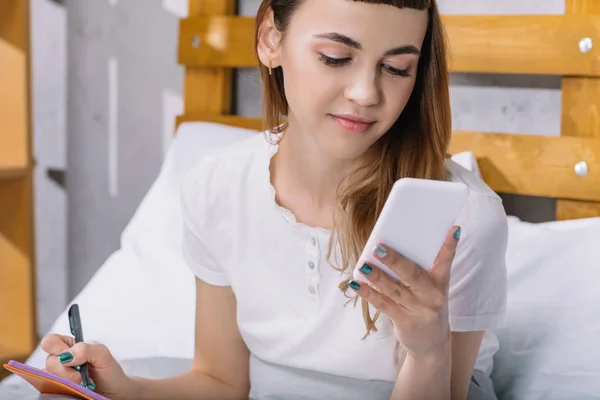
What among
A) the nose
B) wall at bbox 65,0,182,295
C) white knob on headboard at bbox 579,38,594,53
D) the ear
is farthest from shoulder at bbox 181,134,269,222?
wall at bbox 65,0,182,295

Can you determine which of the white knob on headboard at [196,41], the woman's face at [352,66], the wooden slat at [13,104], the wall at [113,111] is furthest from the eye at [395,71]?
the wooden slat at [13,104]

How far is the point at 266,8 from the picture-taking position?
956 mm

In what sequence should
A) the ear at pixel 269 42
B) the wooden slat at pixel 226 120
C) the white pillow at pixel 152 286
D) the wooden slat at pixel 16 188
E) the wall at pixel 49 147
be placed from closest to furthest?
the ear at pixel 269 42
the white pillow at pixel 152 286
the wooden slat at pixel 226 120
the wooden slat at pixel 16 188
the wall at pixel 49 147

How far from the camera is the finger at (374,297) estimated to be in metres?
0.75

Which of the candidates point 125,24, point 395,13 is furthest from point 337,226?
point 125,24

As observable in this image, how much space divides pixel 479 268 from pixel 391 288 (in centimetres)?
18

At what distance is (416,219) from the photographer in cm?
72

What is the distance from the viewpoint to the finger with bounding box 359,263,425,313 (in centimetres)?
74

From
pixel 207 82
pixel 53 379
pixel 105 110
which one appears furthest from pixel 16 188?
pixel 53 379

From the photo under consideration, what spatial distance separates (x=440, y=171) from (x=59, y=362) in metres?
0.50

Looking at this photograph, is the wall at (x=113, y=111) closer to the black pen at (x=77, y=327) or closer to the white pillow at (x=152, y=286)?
the white pillow at (x=152, y=286)

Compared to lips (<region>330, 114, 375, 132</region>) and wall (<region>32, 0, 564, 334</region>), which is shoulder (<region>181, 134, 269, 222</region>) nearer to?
lips (<region>330, 114, 375, 132</region>)

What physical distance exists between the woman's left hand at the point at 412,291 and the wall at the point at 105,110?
100 cm

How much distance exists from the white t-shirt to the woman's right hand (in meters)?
0.19
